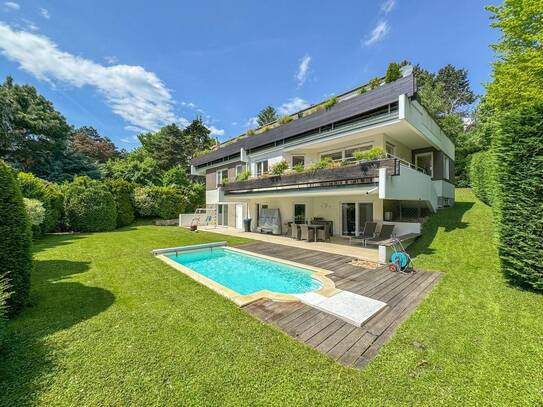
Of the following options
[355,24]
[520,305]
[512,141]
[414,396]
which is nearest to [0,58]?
[355,24]

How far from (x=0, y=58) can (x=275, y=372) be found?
25.9 m

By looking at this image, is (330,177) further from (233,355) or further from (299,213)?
(233,355)

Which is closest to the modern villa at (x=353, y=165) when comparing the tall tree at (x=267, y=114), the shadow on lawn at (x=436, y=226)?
the shadow on lawn at (x=436, y=226)

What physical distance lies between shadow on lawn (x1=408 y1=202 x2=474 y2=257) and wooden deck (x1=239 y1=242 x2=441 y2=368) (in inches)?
114

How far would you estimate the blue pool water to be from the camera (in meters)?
7.58

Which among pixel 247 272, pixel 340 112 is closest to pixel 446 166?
pixel 340 112

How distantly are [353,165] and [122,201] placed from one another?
2209 centimetres

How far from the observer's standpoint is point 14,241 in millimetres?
4574

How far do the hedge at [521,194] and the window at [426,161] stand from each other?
1089 cm

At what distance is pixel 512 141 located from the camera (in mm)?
5863

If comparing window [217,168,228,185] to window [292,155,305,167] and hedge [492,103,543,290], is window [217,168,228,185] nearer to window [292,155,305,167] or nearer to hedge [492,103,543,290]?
window [292,155,305,167]

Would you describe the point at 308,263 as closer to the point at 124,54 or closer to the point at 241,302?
the point at 241,302

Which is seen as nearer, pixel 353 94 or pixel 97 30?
pixel 97 30

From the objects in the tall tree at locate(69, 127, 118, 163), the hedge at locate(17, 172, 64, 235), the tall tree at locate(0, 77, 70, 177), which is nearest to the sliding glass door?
the hedge at locate(17, 172, 64, 235)
